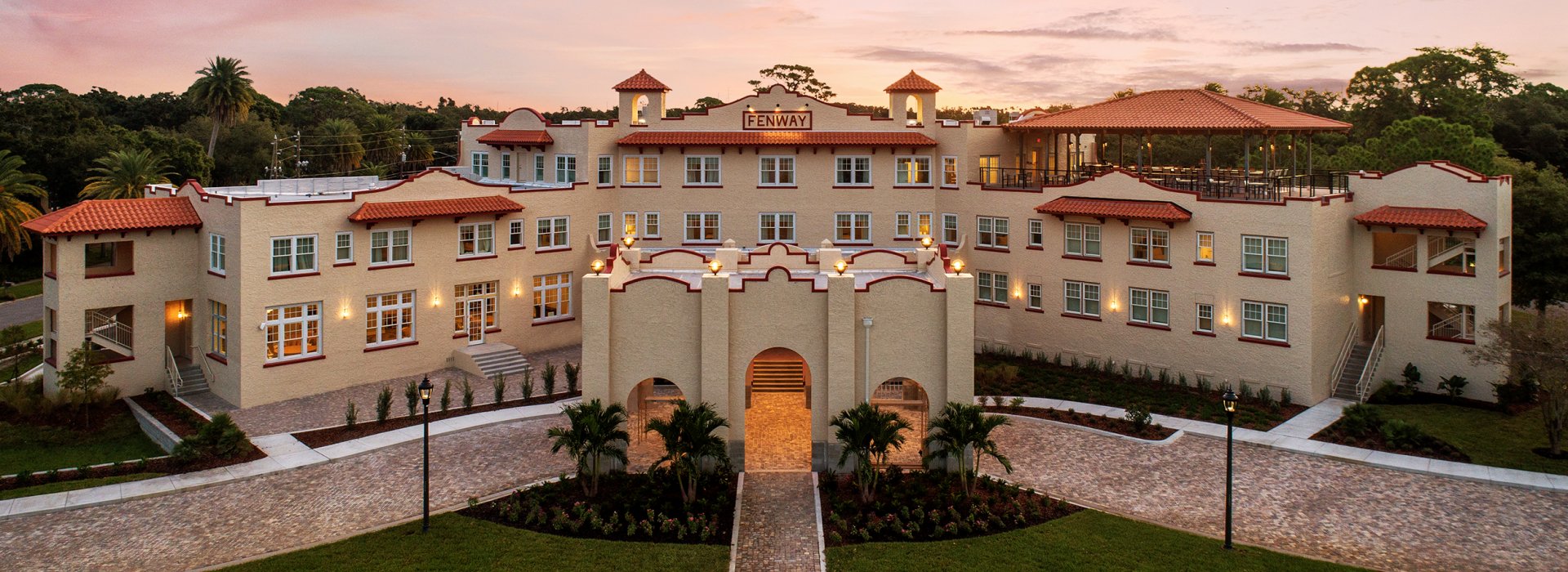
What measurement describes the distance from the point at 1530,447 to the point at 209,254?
A: 4062cm

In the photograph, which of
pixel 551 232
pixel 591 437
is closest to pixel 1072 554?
pixel 591 437

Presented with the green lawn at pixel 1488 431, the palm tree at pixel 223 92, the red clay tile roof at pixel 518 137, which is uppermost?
the palm tree at pixel 223 92

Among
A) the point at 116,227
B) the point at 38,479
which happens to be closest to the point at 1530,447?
the point at 38,479

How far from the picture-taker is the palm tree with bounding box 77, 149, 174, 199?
5825cm

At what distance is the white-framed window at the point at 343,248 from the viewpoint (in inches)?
1357

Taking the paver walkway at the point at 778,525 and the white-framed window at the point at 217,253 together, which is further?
the white-framed window at the point at 217,253

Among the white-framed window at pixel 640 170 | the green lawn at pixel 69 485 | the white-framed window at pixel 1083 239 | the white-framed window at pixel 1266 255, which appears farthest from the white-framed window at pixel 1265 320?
the green lawn at pixel 69 485

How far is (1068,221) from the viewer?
39.0 m

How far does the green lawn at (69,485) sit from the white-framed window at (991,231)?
29873 millimetres

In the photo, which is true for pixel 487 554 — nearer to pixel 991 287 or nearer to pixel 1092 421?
pixel 1092 421

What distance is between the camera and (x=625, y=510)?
75.5 ft

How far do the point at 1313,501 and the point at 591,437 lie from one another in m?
17.1

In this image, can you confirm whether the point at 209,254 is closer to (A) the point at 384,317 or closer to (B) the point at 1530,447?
(A) the point at 384,317

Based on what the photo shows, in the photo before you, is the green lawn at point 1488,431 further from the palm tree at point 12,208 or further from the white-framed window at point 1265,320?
the palm tree at point 12,208
